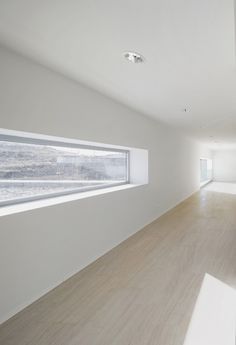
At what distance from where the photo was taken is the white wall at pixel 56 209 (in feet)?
5.86

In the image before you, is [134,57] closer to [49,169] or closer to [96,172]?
[49,169]

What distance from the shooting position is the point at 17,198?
2.19m

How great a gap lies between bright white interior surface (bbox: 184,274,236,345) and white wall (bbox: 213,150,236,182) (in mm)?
12651

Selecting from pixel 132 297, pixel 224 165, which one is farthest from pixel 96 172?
pixel 224 165

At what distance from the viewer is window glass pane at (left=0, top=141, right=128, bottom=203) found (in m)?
2.12

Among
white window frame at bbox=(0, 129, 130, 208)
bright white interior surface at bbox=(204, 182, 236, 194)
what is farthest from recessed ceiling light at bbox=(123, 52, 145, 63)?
bright white interior surface at bbox=(204, 182, 236, 194)

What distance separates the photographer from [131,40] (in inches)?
64.1

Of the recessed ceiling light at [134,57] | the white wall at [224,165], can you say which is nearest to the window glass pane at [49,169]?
the recessed ceiling light at [134,57]

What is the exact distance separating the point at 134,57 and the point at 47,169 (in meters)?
1.58

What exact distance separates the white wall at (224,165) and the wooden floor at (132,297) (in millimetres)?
11050

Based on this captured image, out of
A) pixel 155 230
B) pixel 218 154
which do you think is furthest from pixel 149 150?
pixel 218 154

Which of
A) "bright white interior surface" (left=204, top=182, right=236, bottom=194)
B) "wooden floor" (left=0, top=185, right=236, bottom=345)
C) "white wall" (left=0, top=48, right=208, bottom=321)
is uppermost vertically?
"white wall" (left=0, top=48, right=208, bottom=321)

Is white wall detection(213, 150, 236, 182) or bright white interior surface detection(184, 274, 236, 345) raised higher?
white wall detection(213, 150, 236, 182)

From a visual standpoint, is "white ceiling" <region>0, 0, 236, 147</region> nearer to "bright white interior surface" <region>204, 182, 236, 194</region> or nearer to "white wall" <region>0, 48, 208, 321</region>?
"white wall" <region>0, 48, 208, 321</region>
